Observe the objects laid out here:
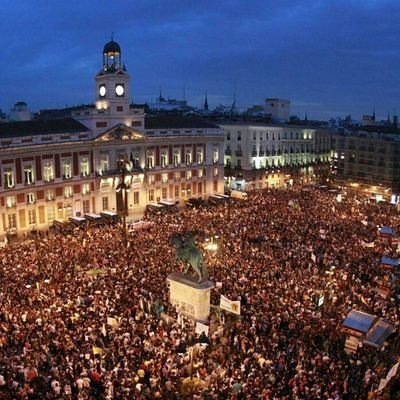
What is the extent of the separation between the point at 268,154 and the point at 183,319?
55.9 metres

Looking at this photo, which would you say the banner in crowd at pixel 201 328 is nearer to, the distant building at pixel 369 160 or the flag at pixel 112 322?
the flag at pixel 112 322

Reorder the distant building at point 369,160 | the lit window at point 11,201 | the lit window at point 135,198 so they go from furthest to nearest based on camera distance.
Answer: the distant building at point 369,160 → the lit window at point 135,198 → the lit window at point 11,201

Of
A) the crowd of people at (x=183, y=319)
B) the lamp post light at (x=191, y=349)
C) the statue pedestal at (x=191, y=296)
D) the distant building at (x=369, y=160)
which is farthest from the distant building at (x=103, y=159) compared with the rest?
the distant building at (x=369, y=160)

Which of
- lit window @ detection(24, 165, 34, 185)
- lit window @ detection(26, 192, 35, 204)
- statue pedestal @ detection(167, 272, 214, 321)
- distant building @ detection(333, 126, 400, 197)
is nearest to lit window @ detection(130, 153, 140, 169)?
lit window @ detection(24, 165, 34, 185)

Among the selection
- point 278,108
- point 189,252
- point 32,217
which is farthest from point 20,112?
point 278,108

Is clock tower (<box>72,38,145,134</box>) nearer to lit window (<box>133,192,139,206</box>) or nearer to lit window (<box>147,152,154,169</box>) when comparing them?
lit window (<box>147,152,154,169</box>)

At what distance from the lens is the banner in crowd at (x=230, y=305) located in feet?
68.4

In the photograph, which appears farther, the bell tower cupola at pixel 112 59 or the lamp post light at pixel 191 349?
the bell tower cupola at pixel 112 59

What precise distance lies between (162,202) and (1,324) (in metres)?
33.6

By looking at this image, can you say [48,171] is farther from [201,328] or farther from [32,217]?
[201,328]

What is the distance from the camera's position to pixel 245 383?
16.1 m

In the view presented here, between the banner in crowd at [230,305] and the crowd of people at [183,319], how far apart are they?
60cm

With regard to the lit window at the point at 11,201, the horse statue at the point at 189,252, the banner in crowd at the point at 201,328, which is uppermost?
the horse statue at the point at 189,252

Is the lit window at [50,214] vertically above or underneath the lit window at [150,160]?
underneath
